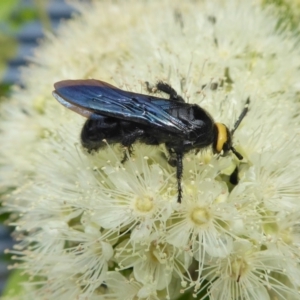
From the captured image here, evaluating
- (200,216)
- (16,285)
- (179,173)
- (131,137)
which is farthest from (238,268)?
(16,285)

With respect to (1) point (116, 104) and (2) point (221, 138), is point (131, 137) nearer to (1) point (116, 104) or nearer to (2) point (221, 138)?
(1) point (116, 104)

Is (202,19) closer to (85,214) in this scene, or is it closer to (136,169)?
(136,169)

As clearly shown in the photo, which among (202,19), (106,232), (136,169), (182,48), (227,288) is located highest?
(202,19)

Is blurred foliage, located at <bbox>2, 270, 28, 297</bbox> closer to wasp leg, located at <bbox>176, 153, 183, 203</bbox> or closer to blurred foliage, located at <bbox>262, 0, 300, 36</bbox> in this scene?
wasp leg, located at <bbox>176, 153, 183, 203</bbox>

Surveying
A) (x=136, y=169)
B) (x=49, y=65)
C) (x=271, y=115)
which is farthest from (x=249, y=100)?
(x=49, y=65)

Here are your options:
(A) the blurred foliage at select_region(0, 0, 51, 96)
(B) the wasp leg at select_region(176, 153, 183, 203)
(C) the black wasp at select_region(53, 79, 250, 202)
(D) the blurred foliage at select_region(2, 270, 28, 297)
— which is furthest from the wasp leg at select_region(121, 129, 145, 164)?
(A) the blurred foliage at select_region(0, 0, 51, 96)

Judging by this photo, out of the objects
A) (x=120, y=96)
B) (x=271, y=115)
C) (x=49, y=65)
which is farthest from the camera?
(x=49, y=65)

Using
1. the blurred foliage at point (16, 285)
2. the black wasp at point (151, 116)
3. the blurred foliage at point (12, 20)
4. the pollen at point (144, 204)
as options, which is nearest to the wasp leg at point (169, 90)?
the black wasp at point (151, 116)

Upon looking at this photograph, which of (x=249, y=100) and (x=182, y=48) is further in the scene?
(x=182, y=48)
